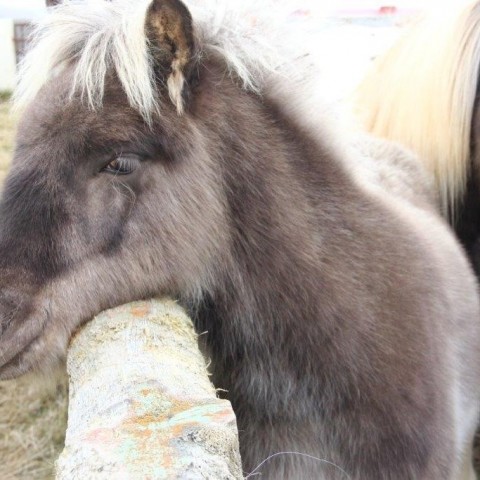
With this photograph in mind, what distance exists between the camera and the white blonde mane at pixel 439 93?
296cm

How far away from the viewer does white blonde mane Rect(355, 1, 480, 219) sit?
2.96 m

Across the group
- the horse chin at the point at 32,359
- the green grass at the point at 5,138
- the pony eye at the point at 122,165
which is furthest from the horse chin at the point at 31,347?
the green grass at the point at 5,138

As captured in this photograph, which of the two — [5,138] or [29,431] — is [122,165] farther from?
[5,138]

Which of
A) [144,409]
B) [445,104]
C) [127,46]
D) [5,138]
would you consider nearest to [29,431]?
[127,46]

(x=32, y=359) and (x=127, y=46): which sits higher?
(x=127, y=46)

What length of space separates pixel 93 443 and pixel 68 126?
2.97ft

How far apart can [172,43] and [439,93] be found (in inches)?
65.5

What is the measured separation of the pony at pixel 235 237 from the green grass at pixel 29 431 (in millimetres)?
1286

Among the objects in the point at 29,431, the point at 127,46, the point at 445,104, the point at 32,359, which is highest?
the point at 127,46

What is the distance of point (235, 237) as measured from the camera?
1.85 metres

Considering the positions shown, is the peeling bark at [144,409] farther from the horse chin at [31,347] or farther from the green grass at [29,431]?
Result: the green grass at [29,431]

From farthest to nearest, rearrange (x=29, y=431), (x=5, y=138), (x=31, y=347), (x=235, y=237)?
(x=5, y=138)
(x=29, y=431)
(x=235, y=237)
(x=31, y=347)

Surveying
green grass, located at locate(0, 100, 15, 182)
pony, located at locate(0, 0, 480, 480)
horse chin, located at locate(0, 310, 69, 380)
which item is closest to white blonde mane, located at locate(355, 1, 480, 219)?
pony, located at locate(0, 0, 480, 480)

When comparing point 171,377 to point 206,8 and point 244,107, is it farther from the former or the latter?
point 206,8
